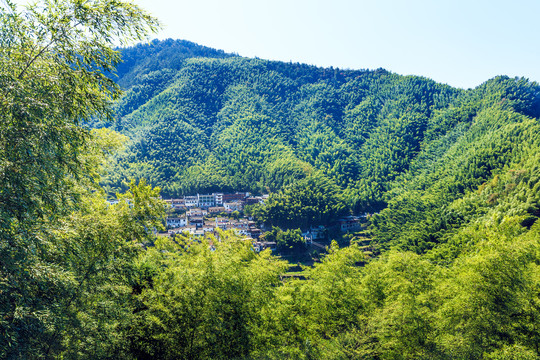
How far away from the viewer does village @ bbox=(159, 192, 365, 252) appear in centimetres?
5733

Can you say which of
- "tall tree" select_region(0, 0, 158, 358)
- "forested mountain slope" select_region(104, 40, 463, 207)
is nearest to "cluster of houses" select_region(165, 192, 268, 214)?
"forested mountain slope" select_region(104, 40, 463, 207)

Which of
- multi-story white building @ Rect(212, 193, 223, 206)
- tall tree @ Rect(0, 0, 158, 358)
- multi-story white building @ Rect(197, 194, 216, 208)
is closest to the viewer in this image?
tall tree @ Rect(0, 0, 158, 358)

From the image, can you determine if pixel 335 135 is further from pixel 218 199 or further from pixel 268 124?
pixel 218 199

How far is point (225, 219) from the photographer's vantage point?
62.3 metres

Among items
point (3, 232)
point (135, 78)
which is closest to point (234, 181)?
point (3, 232)

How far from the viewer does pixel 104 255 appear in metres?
8.18

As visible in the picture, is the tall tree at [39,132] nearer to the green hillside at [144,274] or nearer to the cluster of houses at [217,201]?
the green hillside at [144,274]

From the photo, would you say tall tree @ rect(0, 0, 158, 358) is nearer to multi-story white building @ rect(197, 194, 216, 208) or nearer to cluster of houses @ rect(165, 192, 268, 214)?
cluster of houses @ rect(165, 192, 268, 214)

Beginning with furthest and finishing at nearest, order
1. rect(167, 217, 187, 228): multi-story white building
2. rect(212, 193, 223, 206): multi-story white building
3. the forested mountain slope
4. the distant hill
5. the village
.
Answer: the forested mountain slope < rect(212, 193, 223, 206): multi-story white building < rect(167, 217, 187, 228): multi-story white building < the village < the distant hill

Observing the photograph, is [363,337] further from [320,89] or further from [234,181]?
[320,89]

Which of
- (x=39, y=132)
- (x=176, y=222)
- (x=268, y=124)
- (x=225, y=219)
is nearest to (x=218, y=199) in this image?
(x=225, y=219)

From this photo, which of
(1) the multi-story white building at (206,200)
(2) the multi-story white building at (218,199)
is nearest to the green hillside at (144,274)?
(2) the multi-story white building at (218,199)

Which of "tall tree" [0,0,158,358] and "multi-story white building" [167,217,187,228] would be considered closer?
"tall tree" [0,0,158,358]

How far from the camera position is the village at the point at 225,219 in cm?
5733
